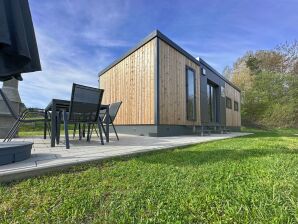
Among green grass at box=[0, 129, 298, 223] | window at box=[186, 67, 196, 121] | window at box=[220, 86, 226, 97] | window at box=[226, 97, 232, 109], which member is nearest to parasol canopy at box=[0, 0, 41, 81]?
green grass at box=[0, 129, 298, 223]

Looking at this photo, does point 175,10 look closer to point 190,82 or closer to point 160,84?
point 190,82

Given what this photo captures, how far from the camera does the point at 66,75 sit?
46.6 feet

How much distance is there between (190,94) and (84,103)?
5138 millimetres

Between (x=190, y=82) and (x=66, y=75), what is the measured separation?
9652 millimetres

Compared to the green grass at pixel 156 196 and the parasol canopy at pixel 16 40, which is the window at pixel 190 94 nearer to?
the green grass at pixel 156 196

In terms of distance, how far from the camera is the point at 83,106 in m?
3.31

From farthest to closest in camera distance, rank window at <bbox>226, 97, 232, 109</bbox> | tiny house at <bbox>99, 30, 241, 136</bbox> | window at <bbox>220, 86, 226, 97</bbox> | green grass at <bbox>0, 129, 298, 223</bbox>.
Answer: window at <bbox>226, 97, 232, 109</bbox>
window at <bbox>220, 86, 226, 97</bbox>
tiny house at <bbox>99, 30, 241, 136</bbox>
green grass at <bbox>0, 129, 298, 223</bbox>

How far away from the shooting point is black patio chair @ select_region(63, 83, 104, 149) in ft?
10.3

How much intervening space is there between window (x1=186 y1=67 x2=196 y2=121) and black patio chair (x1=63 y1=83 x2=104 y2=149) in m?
4.54

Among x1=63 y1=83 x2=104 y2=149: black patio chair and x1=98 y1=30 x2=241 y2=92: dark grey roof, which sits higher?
x1=98 y1=30 x2=241 y2=92: dark grey roof

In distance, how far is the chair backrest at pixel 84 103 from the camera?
3154 mm

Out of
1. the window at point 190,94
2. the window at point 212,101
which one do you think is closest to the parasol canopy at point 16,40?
the window at point 190,94

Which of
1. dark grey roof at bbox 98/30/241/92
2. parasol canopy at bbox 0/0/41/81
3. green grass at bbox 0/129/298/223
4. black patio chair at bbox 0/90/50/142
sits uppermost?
dark grey roof at bbox 98/30/241/92

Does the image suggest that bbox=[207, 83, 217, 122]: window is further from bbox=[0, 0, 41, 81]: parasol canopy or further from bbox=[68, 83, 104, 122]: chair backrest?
bbox=[0, 0, 41, 81]: parasol canopy
